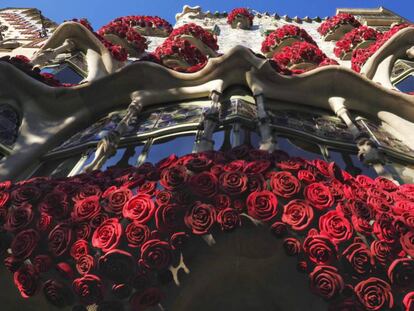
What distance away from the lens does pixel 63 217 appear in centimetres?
411

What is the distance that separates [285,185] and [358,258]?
33.5 inches

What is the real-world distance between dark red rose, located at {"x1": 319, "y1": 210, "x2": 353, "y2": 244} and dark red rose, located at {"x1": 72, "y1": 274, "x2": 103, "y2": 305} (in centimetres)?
187

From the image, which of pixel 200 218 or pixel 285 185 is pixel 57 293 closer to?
pixel 200 218

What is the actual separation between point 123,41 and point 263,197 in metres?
12.1

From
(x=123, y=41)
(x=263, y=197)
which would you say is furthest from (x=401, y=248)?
(x=123, y=41)

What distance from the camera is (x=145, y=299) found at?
3660mm

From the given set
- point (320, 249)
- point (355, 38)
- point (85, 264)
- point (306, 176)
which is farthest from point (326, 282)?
point (355, 38)

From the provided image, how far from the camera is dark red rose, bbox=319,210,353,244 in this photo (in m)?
3.76

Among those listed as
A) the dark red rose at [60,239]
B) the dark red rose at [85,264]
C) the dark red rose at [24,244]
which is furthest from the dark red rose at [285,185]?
the dark red rose at [24,244]

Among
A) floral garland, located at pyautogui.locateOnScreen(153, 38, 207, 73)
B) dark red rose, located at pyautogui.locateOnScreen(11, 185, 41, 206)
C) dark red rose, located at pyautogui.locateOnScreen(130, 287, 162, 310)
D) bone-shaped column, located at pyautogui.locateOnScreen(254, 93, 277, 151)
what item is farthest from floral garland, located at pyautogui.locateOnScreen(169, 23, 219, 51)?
dark red rose, located at pyautogui.locateOnScreen(130, 287, 162, 310)

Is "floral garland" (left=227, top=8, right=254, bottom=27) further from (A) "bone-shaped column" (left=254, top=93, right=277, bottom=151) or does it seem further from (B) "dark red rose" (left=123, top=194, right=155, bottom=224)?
(B) "dark red rose" (left=123, top=194, right=155, bottom=224)

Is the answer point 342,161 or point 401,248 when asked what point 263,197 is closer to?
point 401,248

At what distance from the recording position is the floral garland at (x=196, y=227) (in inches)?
144

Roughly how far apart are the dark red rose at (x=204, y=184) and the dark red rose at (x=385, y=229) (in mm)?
1398
